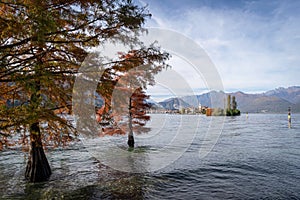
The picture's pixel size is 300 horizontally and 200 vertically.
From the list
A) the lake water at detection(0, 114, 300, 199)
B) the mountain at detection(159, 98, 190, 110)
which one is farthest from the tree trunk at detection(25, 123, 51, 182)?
the mountain at detection(159, 98, 190, 110)

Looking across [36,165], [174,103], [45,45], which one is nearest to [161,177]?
[36,165]

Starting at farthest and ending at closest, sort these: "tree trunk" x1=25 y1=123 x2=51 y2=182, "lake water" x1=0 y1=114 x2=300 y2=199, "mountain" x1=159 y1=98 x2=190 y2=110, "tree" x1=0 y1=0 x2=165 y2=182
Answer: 1. "mountain" x1=159 y1=98 x2=190 y2=110
2. "tree trunk" x1=25 y1=123 x2=51 y2=182
3. "lake water" x1=0 y1=114 x2=300 y2=199
4. "tree" x1=0 y1=0 x2=165 y2=182

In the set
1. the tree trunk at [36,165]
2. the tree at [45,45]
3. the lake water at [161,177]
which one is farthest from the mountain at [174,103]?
the tree at [45,45]

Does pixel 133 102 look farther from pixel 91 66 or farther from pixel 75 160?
pixel 91 66

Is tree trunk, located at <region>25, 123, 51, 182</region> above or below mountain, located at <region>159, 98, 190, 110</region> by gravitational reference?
below

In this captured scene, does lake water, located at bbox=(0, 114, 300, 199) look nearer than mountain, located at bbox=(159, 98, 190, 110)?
Yes

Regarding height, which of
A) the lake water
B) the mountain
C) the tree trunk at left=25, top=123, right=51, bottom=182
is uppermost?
the mountain

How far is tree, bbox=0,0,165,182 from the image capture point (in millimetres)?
4215

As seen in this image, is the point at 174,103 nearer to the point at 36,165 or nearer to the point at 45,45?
the point at 36,165

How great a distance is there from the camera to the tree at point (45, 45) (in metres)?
4.21

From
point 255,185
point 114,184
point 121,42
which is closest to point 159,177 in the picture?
point 114,184

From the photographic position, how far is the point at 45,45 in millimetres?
5523

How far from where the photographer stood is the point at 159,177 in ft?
37.3

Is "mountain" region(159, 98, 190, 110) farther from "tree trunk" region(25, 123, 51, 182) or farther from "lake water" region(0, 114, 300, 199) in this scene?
"tree trunk" region(25, 123, 51, 182)
